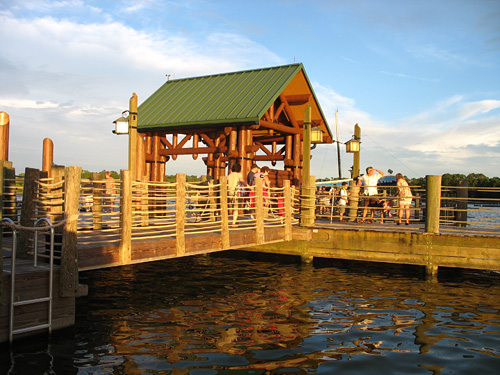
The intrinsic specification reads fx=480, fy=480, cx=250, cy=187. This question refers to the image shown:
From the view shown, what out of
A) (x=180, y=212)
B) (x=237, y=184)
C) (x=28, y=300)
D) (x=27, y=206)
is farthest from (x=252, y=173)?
(x=28, y=300)

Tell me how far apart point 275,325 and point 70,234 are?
13.5 feet

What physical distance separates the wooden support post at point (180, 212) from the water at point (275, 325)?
1.32 m

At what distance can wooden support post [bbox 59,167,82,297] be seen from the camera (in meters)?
8.04

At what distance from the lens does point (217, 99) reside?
19.4 meters

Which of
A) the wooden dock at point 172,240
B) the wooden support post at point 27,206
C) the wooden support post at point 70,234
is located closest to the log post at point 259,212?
the wooden dock at point 172,240

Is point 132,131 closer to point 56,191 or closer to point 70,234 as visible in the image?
point 56,191

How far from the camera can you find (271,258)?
16641 millimetres

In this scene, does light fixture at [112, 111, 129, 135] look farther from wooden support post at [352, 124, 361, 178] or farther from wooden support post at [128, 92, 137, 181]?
wooden support post at [352, 124, 361, 178]

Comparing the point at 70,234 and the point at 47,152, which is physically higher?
the point at 47,152

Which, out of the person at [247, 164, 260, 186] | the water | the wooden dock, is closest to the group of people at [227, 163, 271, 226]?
the person at [247, 164, 260, 186]

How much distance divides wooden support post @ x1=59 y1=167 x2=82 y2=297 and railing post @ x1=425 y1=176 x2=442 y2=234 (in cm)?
952

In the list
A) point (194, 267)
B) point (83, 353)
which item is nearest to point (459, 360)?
point (83, 353)

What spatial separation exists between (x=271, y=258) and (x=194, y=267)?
2.86 m

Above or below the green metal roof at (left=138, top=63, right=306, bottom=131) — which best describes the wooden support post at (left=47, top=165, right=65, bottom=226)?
below
